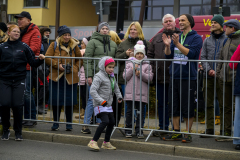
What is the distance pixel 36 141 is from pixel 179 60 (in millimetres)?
2865

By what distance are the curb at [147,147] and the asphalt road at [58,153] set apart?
0.15 metres

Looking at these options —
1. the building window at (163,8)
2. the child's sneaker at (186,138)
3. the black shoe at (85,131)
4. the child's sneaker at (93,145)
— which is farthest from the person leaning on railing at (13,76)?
the building window at (163,8)

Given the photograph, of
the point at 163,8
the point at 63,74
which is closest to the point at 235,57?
the point at 63,74

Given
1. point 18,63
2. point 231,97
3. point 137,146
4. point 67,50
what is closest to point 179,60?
point 231,97

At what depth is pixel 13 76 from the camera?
6.99 meters

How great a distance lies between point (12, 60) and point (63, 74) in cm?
99

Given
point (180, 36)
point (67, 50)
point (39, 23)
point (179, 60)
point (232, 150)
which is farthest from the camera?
point (39, 23)

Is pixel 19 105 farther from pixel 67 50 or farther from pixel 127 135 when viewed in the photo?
pixel 127 135

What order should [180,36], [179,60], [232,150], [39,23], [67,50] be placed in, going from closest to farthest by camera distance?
1. [232,150]
2. [179,60]
3. [180,36]
4. [67,50]
5. [39,23]

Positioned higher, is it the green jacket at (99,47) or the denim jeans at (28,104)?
the green jacket at (99,47)

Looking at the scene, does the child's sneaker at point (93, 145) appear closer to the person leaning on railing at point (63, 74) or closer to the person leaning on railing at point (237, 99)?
the person leaning on railing at point (63, 74)

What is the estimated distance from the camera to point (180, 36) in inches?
275

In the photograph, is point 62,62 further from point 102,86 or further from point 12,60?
point 102,86

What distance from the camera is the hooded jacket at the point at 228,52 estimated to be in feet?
21.2
